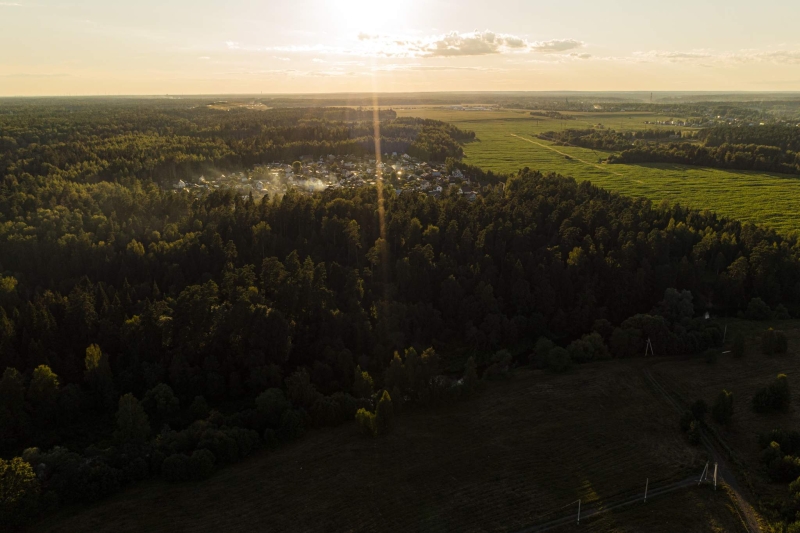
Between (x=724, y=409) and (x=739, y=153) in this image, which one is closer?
(x=724, y=409)

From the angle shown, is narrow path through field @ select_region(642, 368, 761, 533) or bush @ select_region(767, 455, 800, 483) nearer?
narrow path through field @ select_region(642, 368, 761, 533)

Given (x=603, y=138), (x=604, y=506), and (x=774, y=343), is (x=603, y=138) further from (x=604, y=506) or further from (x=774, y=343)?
(x=604, y=506)

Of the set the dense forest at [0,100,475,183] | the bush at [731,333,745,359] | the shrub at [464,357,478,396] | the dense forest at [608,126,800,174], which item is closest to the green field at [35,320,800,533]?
the shrub at [464,357,478,396]

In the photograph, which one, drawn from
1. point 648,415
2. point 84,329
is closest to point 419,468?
point 648,415

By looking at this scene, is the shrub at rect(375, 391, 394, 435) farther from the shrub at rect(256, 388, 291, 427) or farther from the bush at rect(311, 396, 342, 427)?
the shrub at rect(256, 388, 291, 427)

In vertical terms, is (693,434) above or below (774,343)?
below

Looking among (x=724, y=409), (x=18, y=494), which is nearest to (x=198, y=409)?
(x=18, y=494)

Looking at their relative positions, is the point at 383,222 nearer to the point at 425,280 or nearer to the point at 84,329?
the point at 425,280
